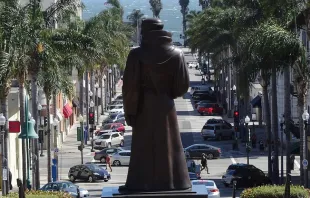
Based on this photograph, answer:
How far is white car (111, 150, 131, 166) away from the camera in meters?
64.8

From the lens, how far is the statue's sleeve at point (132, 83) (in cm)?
2222

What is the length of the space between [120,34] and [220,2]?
12.9 meters

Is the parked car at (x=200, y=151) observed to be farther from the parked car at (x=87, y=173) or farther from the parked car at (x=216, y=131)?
the parked car at (x=216, y=131)

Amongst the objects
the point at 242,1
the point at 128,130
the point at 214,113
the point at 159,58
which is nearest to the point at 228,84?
the point at 214,113

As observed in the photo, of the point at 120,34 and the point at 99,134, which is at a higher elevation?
the point at 120,34

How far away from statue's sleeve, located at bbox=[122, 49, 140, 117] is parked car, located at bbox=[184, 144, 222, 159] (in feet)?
140

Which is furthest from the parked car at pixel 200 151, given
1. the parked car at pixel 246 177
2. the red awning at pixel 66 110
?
the red awning at pixel 66 110

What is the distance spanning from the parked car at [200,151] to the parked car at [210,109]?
31867 millimetres

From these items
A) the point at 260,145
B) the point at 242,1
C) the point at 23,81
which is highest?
the point at 242,1

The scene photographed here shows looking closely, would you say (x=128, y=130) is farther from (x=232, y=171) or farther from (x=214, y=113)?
(x=232, y=171)

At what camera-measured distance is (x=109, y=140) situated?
75.6m

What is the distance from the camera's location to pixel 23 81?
45.7 metres

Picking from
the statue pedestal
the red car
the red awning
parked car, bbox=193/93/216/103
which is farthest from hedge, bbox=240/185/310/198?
parked car, bbox=193/93/216/103

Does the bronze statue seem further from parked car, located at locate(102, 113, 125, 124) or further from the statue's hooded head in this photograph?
parked car, located at locate(102, 113, 125, 124)
